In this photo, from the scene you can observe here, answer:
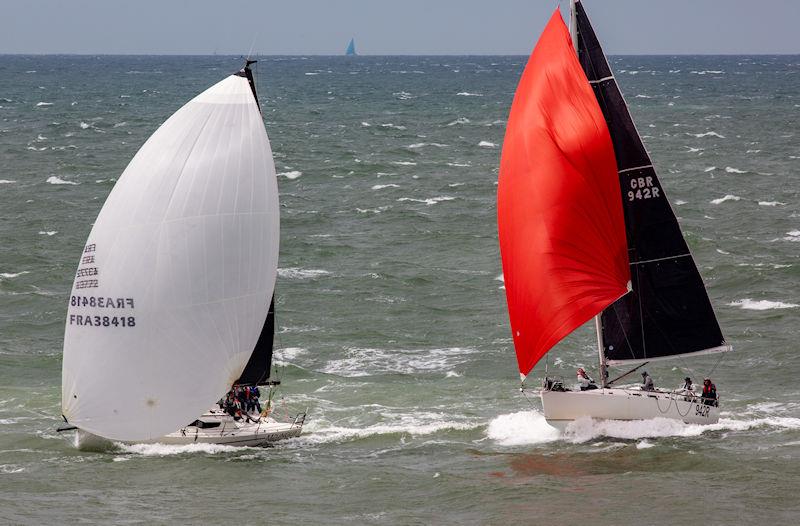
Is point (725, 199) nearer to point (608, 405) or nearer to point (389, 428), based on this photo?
point (389, 428)

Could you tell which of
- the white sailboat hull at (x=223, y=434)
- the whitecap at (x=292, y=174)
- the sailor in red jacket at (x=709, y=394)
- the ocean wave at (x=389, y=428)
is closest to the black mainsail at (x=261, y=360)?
the white sailboat hull at (x=223, y=434)

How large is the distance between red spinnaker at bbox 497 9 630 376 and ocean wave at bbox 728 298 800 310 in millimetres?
17661

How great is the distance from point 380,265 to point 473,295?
660cm

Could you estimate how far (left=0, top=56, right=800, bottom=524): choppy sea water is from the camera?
2873cm

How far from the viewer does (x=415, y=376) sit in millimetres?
40750

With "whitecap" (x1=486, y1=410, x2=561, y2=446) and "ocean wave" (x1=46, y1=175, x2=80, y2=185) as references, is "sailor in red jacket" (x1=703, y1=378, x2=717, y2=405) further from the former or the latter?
"ocean wave" (x1=46, y1=175, x2=80, y2=185)

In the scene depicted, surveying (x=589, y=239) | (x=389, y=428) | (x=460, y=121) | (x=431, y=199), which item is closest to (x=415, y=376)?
(x=389, y=428)

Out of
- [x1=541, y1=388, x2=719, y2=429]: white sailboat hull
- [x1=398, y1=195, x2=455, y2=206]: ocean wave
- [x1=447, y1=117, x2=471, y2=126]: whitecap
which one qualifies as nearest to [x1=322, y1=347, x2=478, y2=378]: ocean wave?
[x1=541, y1=388, x2=719, y2=429]: white sailboat hull

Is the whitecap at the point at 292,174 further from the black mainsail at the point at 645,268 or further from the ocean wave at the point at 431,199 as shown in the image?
the black mainsail at the point at 645,268

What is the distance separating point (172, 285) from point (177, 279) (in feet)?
0.60

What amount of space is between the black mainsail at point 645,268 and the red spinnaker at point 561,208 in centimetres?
58

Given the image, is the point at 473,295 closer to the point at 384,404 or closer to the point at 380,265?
the point at 380,265
